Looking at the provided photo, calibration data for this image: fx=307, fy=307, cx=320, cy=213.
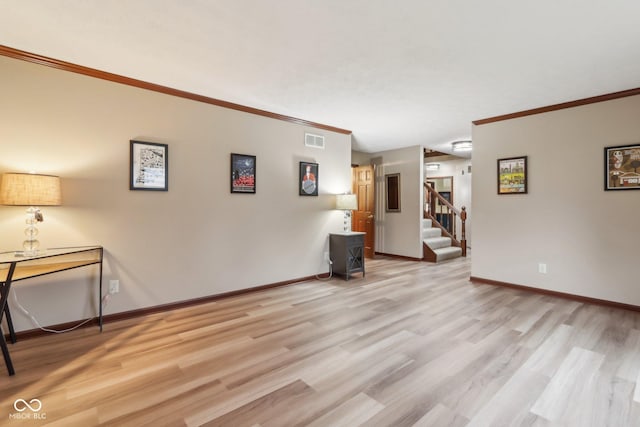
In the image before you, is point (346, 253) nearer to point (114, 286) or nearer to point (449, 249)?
point (114, 286)

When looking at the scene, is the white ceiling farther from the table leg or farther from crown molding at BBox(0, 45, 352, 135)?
the table leg

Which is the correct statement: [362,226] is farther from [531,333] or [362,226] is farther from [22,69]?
[22,69]

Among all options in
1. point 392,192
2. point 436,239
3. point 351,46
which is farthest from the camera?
point 392,192

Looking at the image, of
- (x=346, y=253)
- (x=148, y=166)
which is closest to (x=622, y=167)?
(x=346, y=253)

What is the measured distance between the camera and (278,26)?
2289 mm

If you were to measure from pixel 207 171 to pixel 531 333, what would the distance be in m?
3.84

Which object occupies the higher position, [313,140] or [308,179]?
[313,140]

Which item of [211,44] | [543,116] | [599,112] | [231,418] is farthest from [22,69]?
[599,112]

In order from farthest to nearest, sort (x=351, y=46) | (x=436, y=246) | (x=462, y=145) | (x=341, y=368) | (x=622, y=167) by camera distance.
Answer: (x=436, y=246)
(x=462, y=145)
(x=622, y=167)
(x=351, y=46)
(x=341, y=368)

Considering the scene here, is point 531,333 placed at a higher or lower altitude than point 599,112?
lower

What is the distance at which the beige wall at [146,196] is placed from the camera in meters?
2.75

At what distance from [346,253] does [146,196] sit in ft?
9.39

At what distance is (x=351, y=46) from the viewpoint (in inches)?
101

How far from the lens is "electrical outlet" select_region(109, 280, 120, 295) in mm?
3124
